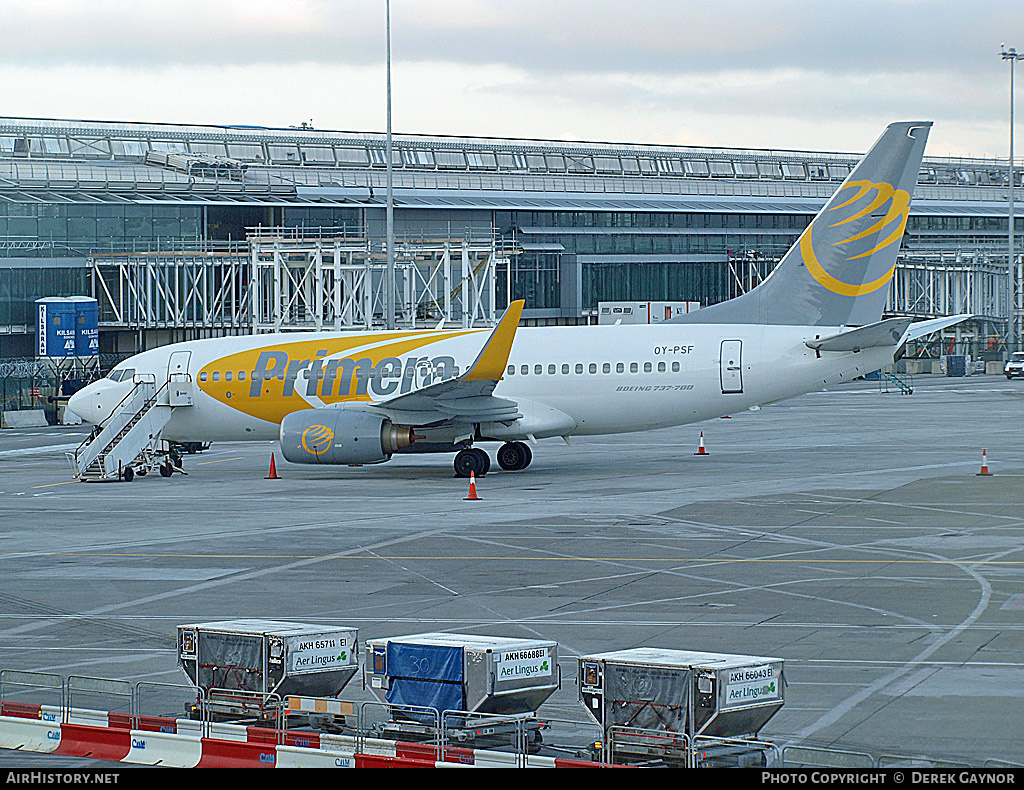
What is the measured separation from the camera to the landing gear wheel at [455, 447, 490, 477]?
124 feet

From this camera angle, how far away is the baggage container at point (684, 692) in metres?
10.8

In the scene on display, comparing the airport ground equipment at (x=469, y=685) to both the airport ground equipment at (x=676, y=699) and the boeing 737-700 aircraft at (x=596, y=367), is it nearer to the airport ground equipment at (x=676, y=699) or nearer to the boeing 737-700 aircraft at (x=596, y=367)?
the airport ground equipment at (x=676, y=699)

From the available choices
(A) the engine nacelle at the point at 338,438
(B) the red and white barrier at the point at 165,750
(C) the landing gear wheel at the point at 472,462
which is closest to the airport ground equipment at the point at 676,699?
(B) the red and white barrier at the point at 165,750

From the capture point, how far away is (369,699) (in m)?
14.4

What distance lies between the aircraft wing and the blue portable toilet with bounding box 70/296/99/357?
112 feet

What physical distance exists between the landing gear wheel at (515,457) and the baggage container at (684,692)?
2777cm

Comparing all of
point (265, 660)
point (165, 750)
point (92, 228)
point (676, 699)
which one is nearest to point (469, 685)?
point (676, 699)

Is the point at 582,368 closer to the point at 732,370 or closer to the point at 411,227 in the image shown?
the point at 732,370

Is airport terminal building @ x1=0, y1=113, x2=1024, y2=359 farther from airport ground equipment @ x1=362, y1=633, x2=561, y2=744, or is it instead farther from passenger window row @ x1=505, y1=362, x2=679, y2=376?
airport ground equipment @ x1=362, y1=633, x2=561, y2=744

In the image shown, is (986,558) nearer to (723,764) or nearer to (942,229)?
(723,764)

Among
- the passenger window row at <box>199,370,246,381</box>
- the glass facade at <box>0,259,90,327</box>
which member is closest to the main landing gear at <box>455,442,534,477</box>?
the passenger window row at <box>199,370,246,381</box>

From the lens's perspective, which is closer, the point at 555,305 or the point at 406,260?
A: the point at 406,260

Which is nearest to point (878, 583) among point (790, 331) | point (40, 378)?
point (790, 331)

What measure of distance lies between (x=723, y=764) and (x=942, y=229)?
121m
